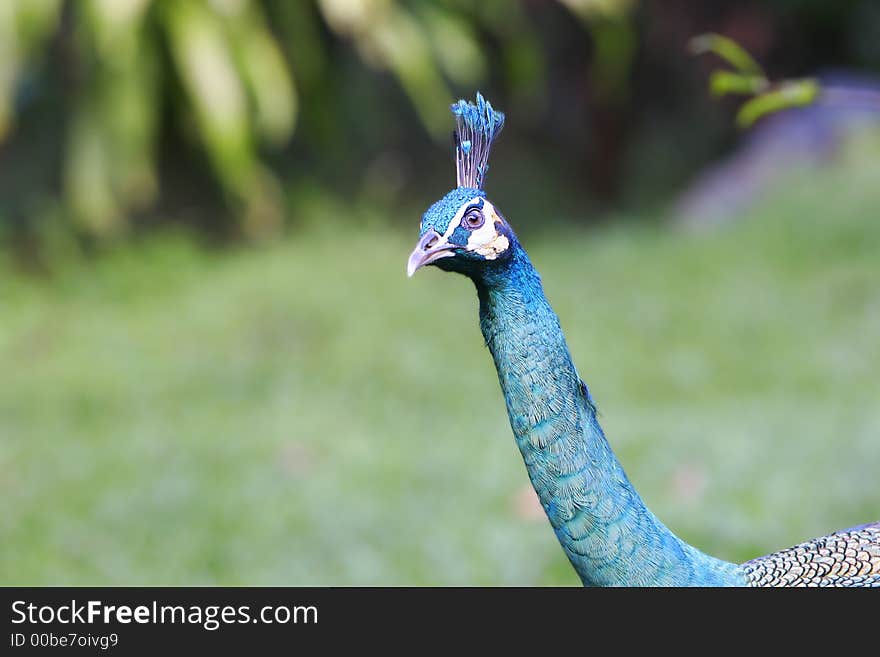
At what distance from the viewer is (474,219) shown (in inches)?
58.6

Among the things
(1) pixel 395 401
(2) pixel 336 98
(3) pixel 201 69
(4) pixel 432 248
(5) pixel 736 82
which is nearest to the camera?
(4) pixel 432 248

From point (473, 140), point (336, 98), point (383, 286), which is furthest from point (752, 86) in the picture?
point (336, 98)

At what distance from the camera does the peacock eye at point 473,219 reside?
1.48 meters

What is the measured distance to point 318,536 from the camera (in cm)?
374

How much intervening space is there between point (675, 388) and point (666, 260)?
4.31 ft

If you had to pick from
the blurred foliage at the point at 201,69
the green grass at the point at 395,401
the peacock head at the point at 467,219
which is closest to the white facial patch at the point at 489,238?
the peacock head at the point at 467,219

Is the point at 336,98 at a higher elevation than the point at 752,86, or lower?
higher

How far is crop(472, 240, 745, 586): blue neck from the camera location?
156 centimetres

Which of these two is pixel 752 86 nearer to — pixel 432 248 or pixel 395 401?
pixel 432 248

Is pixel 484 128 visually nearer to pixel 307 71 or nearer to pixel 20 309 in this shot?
pixel 20 309

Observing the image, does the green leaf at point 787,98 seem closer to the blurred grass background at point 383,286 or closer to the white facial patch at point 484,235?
the white facial patch at point 484,235

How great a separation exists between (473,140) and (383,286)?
13.7 ft

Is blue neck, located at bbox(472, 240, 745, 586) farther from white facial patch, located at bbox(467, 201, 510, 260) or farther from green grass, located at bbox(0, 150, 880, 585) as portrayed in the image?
green grass, located at bbox(0, 150, 880, 585)

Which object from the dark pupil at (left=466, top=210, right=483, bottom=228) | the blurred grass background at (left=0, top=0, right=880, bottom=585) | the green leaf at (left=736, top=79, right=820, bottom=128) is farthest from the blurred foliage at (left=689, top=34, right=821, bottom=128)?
the blurred grass background at (left=0, top=0, right=880, bottom=585)
